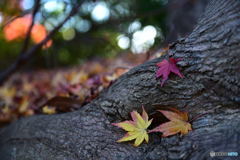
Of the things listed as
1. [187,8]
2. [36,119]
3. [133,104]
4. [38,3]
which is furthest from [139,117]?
[187,8]

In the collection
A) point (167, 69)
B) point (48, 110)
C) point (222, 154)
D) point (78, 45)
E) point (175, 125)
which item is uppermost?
point (78, 45)

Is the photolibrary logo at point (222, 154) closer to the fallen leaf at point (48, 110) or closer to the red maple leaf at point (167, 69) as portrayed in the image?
the red maple leaf at point (167, 69)

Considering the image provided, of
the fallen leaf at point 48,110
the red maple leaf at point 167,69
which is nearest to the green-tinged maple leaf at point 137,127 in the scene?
the red maple leaf at point 167,69

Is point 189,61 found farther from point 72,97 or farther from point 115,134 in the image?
point 72,97

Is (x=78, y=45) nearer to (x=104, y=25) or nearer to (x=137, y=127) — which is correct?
(x=104, y=25)

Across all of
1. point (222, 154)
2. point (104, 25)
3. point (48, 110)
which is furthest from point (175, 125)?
point (104, 25)

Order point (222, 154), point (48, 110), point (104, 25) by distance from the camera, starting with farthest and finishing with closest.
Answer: point (104, 25) < point (48, 110) < point (222, 154)
